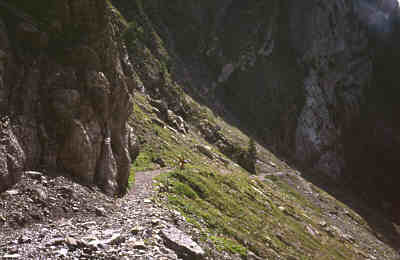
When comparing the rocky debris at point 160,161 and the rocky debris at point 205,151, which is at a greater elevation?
the rocky debris at point 160,161

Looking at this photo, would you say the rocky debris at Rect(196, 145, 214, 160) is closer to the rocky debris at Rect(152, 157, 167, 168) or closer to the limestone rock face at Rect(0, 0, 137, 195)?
the rocky debris at Rect(152, 157, 167, 168)

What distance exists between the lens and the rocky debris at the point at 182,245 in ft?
38.0

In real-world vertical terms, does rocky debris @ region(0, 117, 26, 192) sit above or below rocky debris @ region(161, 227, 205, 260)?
above

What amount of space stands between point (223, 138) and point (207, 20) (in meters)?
57.9

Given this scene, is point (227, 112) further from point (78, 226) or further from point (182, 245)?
point (78, 226)

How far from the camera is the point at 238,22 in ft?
327

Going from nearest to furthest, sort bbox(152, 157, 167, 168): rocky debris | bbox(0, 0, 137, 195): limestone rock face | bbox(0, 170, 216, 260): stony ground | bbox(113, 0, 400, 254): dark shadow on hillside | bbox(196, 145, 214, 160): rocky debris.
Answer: bbox(0, 170, 216, 260): stony ground
bbox(0, 0, 137, 195): limestone rock face
bbox(152, 157, 167, 168): rocky debris
bbox(196, 145, 214, 160): rocky debris
bbox(113, 0, 400, 254): dark shadow on hillside

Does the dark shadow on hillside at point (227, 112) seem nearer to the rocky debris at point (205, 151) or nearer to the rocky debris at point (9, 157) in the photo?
the rocky debris at point (205, 151)

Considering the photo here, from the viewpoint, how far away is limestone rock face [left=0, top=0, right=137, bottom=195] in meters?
12.1

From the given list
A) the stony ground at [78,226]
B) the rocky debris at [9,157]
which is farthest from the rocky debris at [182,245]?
the rocky debris at [9,157]

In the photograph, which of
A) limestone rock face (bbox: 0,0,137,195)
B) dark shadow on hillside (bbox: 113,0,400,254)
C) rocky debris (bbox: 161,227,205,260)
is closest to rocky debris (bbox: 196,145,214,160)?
limestone rock face (bbox: 0,0,137,195)

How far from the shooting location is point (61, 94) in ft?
46.5

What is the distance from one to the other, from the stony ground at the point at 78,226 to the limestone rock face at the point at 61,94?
3.33ft

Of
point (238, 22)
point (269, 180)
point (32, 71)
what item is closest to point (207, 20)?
point (238, 22)
